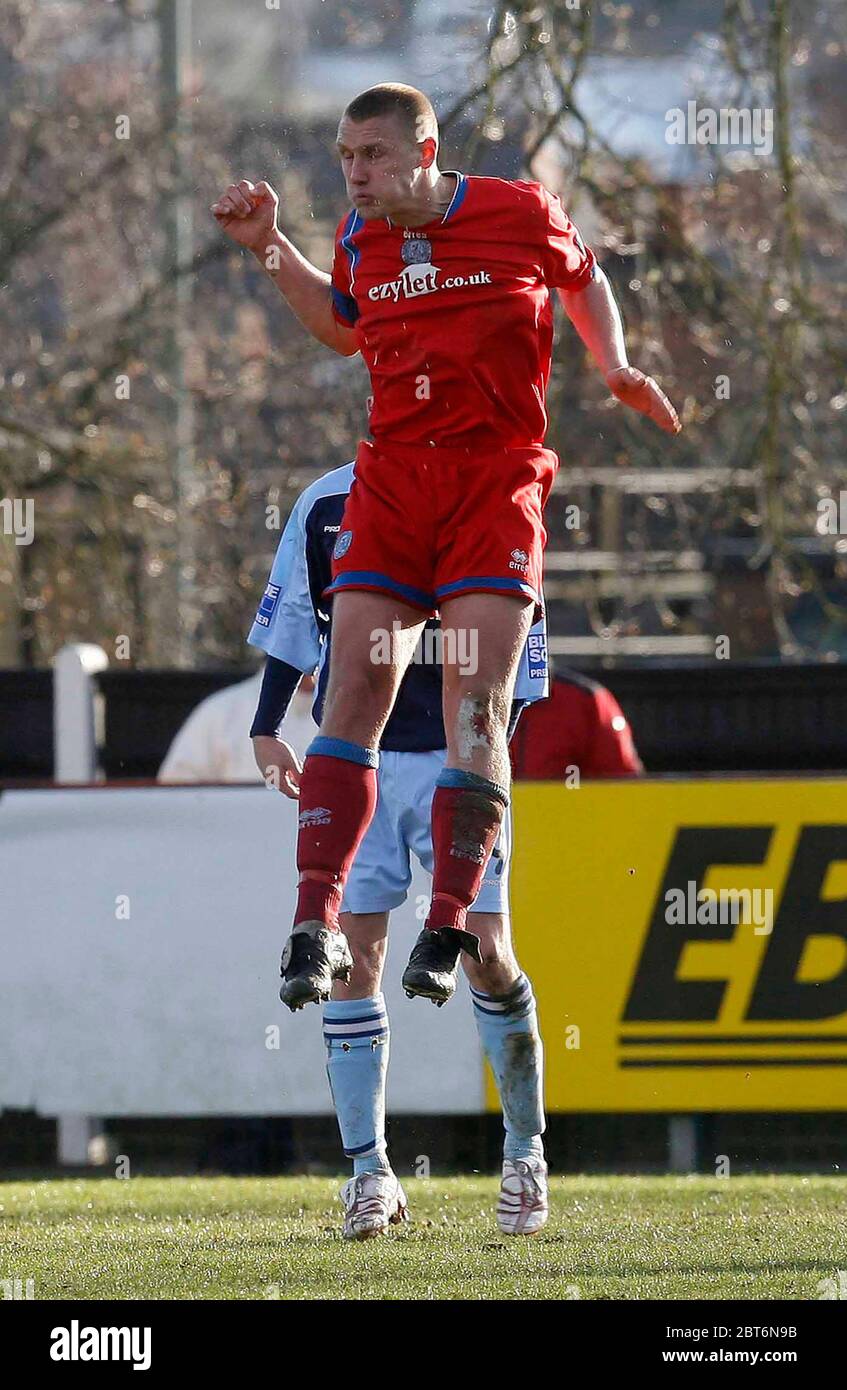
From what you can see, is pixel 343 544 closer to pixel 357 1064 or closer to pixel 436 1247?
pixel 357 1064

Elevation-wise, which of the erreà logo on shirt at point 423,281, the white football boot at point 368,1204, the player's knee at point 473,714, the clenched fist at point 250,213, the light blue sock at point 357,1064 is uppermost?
the clenched fist at point 250,213

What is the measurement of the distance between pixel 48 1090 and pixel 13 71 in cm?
821

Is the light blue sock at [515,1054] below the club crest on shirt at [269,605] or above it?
below

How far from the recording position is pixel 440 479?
178 inches

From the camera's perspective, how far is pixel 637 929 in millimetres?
7641

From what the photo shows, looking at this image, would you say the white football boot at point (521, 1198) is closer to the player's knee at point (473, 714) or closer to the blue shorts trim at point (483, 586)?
the player's knee at point (473, 714)

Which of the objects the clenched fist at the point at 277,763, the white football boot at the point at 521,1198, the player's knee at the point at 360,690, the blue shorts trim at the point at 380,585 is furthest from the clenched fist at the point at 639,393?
the white football boot at the point at 521,1198

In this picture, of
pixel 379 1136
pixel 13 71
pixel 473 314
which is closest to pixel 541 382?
pixel 473 314

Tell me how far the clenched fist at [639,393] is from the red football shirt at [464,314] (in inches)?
6.5

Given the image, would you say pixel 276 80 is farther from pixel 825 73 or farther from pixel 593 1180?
pixel 593 1180

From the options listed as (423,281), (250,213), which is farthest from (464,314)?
(250,213)

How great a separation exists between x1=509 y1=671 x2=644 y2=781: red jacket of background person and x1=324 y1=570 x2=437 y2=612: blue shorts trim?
3.44m

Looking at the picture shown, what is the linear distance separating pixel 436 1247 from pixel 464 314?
2052mm

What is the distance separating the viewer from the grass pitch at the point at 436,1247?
13.9 ft
